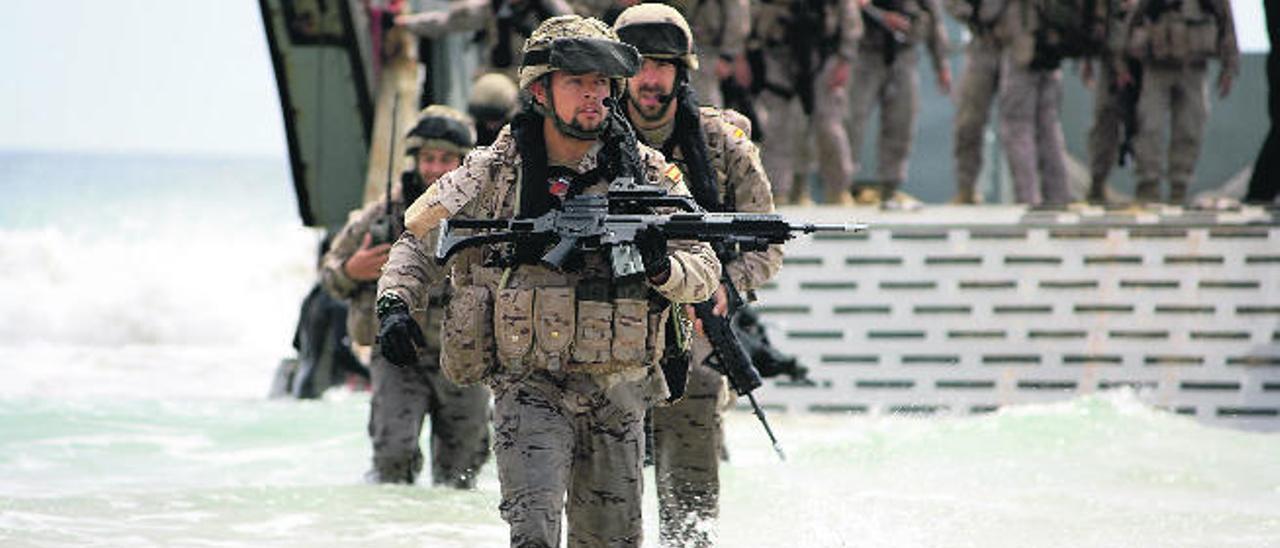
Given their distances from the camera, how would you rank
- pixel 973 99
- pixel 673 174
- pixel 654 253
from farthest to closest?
pixel 973 99 < pixel 673 174 < pixel 654 253

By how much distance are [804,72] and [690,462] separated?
7583mm

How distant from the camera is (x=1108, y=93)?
16312mm

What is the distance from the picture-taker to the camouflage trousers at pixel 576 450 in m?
6.91

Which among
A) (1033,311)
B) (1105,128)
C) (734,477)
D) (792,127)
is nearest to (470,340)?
(734,477)

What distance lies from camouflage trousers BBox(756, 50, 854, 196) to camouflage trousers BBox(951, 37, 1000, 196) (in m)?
0.69

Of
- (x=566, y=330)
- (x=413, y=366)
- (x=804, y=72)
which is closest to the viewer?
(x=566, y=330)

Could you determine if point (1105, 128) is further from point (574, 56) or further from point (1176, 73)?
point (574, 56)

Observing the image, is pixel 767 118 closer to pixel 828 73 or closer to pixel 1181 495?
pixel 828 73

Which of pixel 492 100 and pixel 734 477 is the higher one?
pixel 492 100

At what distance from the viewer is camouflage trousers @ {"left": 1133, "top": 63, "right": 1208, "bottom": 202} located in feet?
51.9

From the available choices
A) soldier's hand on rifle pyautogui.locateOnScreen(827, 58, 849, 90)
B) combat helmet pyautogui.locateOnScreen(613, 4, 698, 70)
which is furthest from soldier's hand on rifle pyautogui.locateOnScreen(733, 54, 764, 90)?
combat helmet pyautogui.locateOnScreen(613, 4, 698, 70)

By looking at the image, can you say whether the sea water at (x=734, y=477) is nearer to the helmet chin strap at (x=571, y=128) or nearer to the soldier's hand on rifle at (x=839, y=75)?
the soldier's hand on rifle at (x=839, y=75)

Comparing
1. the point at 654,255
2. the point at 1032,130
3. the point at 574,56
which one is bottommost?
the point at 1032,130

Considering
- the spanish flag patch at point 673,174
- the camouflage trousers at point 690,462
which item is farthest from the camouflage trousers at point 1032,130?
the spanish flag patch at point 673,174
